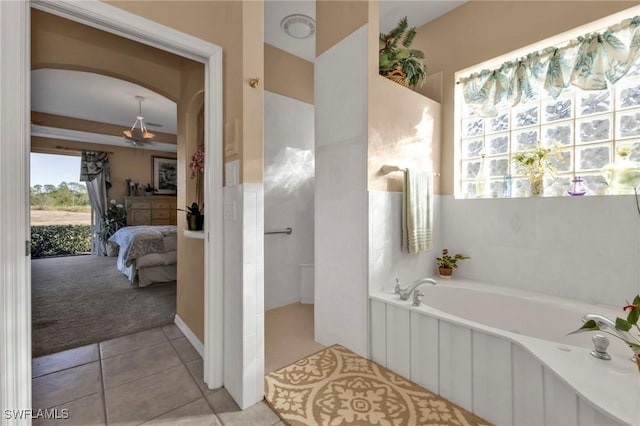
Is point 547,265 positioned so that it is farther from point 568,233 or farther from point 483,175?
point 483,175

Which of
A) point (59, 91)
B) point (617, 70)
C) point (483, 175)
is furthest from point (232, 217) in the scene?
point (59, 91)

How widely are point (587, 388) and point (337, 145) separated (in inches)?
71.0

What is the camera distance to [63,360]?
1.94 m

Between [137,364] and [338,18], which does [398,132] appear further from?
[137,364]

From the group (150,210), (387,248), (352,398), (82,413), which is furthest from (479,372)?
(150,210)

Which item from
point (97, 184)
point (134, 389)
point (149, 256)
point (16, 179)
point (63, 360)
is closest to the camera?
point (16, 179)

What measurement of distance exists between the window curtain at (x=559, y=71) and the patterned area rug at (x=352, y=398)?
2.23 meters

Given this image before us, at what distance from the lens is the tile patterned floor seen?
1.41 metres

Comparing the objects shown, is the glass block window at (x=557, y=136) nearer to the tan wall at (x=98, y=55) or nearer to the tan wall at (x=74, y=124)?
the tan wall at (x=98, y=55)

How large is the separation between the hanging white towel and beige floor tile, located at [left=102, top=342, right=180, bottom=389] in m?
1.90

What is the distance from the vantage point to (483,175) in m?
2.41

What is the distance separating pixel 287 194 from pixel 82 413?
2167mm

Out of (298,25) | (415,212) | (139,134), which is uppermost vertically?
(298,25)

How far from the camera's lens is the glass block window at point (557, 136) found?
1.85 meters
